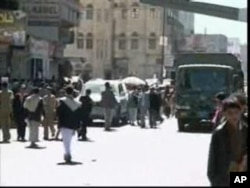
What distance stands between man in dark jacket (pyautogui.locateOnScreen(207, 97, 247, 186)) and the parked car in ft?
82.5

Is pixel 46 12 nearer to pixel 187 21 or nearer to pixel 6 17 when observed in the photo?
pixel 6 17

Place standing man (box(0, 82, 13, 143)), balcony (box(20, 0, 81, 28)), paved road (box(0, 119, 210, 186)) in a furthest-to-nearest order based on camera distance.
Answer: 1. balcony (box(20, 0, 81, 28))
2. standing man (box(0, 82, 13, 143))
3. paved road (box(0, 119, 210, 186))

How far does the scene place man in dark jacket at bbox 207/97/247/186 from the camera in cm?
898

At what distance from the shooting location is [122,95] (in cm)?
3772

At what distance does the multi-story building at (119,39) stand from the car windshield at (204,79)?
71.9 meters

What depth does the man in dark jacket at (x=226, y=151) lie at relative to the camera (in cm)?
898

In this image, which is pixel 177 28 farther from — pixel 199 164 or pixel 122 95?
pixel 199 164

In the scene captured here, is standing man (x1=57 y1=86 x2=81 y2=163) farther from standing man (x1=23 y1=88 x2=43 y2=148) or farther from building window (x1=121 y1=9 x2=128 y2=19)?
building window (x1=121 y1=9 x2=128 y2=19)

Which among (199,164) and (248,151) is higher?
(248,151)

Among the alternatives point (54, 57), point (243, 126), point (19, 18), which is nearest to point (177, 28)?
point (54, 57)

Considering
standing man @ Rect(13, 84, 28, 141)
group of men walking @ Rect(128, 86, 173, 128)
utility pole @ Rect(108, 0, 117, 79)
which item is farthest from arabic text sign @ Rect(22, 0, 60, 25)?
utility pole @ Rect(108, 0, 117, 79)

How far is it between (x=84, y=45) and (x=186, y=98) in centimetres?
7673


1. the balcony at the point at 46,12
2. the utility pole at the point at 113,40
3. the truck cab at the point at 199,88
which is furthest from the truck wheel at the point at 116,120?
the utility pole at the point at 113,40

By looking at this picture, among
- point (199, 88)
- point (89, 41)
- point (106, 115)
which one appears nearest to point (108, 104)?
point (106, 115)
